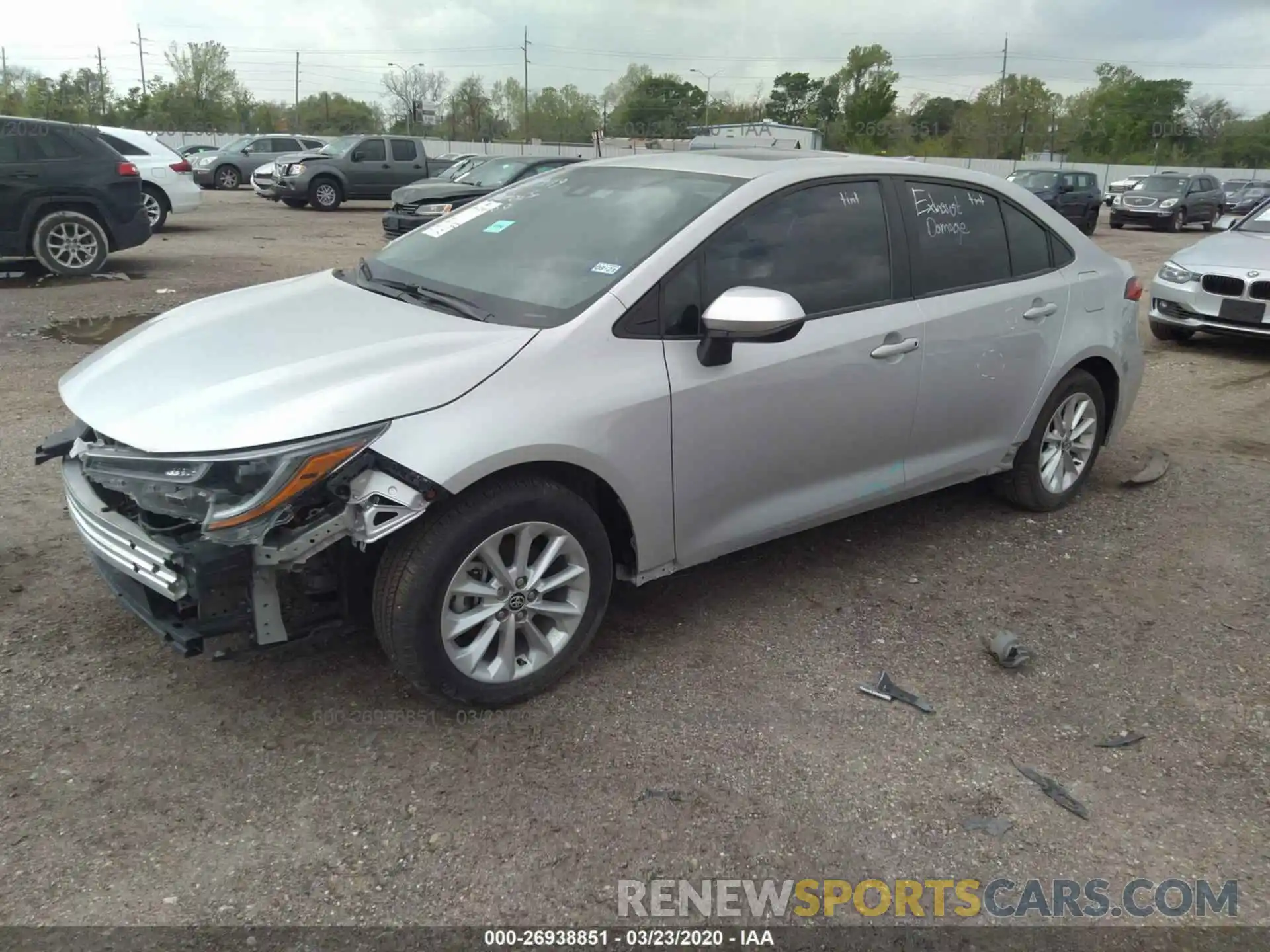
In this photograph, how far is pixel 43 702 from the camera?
3.14m

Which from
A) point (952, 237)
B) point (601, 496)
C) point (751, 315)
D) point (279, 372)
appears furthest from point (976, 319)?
point (279, 372)

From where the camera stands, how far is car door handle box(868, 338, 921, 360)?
152 inches

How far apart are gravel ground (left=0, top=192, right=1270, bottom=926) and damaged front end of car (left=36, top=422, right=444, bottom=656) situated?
166mm

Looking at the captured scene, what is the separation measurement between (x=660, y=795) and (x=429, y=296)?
73.9 inches

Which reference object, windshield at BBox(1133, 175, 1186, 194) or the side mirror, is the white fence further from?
the side mirror

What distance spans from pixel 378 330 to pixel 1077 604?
2.98 meters

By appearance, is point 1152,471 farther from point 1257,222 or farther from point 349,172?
point 349,172

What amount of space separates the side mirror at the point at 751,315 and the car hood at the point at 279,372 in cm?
61

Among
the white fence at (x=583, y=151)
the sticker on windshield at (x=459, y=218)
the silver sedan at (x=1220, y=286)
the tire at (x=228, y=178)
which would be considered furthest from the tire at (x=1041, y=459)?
the white fence at (x=583, y=151)

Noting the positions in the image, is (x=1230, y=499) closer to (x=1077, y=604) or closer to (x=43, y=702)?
(x=1077, y=604)

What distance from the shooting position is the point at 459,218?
4.24 m

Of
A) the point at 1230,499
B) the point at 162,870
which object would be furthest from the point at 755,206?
the point at 1230,499

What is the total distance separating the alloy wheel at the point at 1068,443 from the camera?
4.93 m

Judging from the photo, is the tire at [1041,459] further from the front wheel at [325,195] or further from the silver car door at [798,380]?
the front wheel at [325,195]
